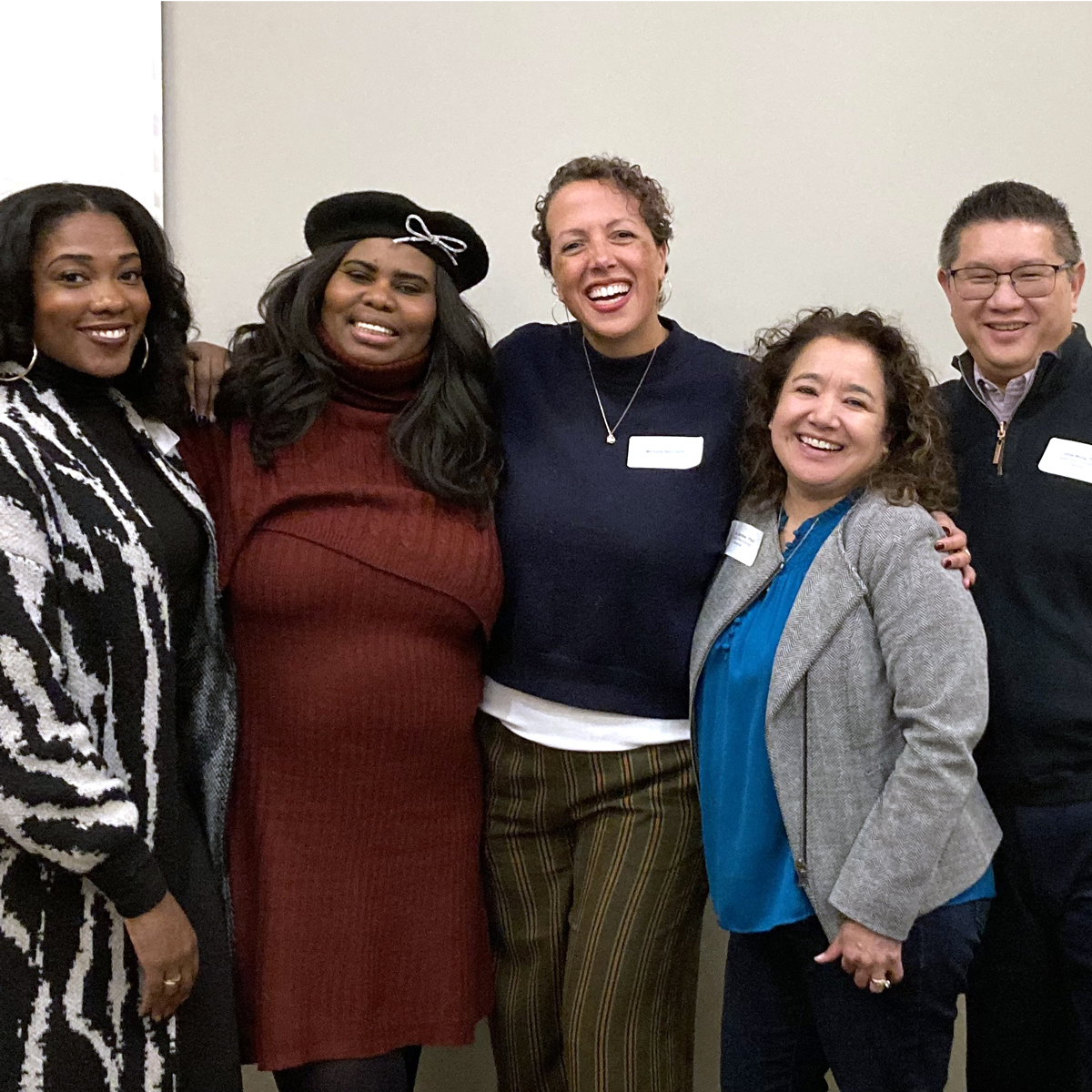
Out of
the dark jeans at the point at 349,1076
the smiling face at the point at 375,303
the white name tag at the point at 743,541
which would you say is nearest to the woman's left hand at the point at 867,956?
the white name tag at the point at 743,541

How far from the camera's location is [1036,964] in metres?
1.73

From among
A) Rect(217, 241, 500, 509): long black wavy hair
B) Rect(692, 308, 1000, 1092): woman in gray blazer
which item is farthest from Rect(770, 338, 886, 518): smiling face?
Rect(217, 241, 500, 509): long black wavy hair

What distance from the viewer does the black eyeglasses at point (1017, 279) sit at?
1725mm

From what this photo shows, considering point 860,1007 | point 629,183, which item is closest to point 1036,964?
point 860,1007

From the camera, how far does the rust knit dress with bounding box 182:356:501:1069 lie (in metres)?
1.65

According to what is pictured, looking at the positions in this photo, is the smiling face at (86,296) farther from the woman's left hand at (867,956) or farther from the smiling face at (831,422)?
the woman's left hand at (867,956)

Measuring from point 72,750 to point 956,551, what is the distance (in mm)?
1295

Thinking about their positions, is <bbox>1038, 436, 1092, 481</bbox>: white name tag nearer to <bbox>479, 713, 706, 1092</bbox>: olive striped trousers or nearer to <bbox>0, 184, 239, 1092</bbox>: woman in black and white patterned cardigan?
<bbox>479, 713, 706, 1092</bbox>: olive striped trousers

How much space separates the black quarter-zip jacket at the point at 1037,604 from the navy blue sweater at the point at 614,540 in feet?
1.49

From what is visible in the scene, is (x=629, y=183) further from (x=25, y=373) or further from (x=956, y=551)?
(x=25, y=373)

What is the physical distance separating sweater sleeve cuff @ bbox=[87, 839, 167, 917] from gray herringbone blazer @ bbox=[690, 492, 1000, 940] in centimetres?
91

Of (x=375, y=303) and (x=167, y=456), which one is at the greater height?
(x=375, y=303)

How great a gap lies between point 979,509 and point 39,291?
1.53 m

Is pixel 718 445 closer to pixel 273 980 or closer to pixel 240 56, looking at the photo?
pixel 273 980
